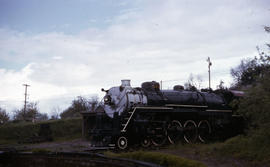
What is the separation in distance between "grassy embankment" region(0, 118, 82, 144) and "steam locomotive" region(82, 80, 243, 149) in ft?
35.0

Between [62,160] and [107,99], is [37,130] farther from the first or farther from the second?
[62,160]

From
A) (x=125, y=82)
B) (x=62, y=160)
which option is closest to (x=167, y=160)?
(x=62, y=160)

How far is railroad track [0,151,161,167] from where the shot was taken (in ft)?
21.4

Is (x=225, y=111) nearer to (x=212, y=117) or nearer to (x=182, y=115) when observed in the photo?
(x=212, y=117)

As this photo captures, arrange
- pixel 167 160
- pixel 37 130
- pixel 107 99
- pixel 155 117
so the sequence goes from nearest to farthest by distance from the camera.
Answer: pixel 167 160 < pixel 155 117 < pixel 107 99 < pixel 37 130

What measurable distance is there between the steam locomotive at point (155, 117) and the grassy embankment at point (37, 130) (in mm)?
10678

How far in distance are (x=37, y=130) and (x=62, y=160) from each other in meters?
19.9

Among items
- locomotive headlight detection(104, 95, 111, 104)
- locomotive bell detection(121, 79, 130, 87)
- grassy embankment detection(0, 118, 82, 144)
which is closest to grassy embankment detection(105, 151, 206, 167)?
locomotive headlight detection(104, 95, 111, 104)

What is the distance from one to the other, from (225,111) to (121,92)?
6036 millimetres

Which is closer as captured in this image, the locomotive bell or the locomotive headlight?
the locomotive headlight

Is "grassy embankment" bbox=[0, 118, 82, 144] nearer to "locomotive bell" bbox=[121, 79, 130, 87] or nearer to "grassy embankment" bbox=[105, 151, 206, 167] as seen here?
"locomotive bell" bbox=[121, 79, 130, 87]

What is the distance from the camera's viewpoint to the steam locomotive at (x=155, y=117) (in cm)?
1336

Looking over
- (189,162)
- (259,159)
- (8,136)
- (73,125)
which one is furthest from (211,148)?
(8,136)

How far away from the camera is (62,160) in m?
8.08
